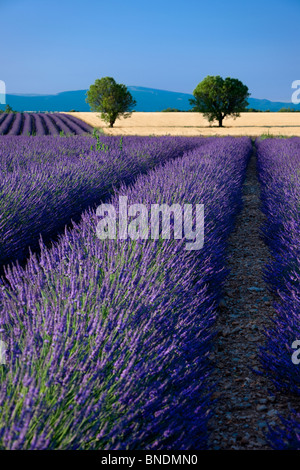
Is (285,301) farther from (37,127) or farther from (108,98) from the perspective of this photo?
(108,98)

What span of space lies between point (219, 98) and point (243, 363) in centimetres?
3435

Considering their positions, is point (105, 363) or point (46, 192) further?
point (46, 192)

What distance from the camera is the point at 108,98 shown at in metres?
Answer: 30.8

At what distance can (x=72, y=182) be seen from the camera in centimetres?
478

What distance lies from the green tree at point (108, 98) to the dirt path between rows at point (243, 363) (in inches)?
1136

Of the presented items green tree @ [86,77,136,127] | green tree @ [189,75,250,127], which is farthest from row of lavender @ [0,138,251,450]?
green tree @ [189,75,250,127]

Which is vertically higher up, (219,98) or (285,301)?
(219,98)

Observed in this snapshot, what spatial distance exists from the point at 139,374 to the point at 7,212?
8.26 feet

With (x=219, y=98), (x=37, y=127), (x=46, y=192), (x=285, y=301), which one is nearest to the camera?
(x=285, y=301)

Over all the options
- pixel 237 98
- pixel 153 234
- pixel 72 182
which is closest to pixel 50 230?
pixel 72 182

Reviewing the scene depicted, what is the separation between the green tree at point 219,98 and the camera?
33719 mm

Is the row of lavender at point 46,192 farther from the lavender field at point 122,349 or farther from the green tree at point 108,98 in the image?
the green tree at point 108,98

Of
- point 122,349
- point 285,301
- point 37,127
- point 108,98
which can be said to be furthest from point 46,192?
point 108,98
